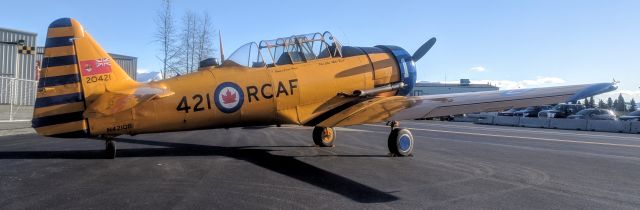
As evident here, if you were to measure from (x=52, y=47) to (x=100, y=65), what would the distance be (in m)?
0.81

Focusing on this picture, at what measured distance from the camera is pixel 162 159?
346 inches

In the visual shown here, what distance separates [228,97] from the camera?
29.0 feet

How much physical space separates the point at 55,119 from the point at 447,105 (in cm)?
721

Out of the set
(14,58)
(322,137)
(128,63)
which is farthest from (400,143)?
(128,63)

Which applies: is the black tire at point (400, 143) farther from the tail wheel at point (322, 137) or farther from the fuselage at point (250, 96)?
the tail wheel at point (322, 137)

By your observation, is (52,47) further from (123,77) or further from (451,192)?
(451,192)

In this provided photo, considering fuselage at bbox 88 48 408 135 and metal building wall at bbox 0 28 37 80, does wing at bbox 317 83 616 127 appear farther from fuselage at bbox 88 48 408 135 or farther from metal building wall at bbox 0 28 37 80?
metal building wall at bbox 0 28 37 80

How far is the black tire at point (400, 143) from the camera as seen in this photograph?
9859 mm

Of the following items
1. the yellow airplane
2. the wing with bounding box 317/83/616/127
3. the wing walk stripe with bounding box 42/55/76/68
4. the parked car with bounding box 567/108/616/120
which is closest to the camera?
the yellow airplane

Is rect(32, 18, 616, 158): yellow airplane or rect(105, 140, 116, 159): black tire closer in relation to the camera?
rect(32, 18, 616, 158): yellow airplane

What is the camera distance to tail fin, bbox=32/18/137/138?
7957 mm

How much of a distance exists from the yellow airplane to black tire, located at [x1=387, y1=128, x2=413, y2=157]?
0.02 meters

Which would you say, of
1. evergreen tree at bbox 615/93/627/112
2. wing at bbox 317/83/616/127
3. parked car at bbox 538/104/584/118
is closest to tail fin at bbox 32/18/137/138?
wing at bbox 317/83/616/127

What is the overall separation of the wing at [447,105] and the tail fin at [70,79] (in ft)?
13.6
